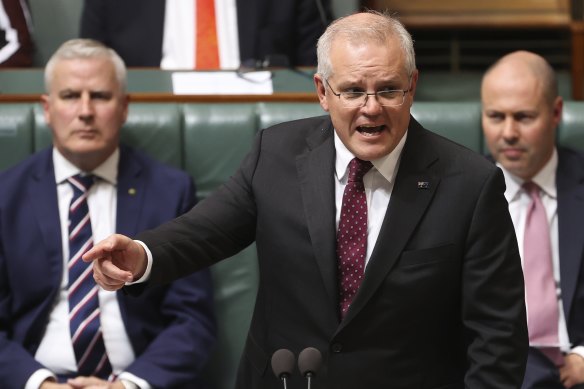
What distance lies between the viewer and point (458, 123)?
99.1 inches

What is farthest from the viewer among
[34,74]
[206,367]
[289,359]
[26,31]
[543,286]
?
[26,31]

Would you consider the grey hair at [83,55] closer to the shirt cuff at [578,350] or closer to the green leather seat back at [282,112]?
the green leather seat back at [282,112]

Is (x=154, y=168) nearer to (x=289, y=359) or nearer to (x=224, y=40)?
(x=224, y=40)

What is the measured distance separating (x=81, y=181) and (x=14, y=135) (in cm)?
26

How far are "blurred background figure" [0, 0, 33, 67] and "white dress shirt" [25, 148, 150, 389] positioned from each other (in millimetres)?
718

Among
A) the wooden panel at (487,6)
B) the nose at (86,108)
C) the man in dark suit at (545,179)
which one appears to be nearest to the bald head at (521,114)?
the man in dark suit at (545,179)

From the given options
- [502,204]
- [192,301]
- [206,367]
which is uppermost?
[502,204]

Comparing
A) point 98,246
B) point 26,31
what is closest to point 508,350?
point 98,246

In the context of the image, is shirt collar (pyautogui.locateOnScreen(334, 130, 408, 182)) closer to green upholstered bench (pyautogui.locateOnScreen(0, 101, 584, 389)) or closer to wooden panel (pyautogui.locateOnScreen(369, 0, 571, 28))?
green upholstered bench (pyautogui.locateOnScreen(0, 101, 584, 389))

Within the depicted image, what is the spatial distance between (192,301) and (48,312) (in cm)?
31

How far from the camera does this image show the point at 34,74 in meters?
2.81

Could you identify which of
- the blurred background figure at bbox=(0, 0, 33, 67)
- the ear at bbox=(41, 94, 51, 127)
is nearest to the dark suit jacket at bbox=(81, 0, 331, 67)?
the blurred background figure at bbox=(0, 0, 33, 67)

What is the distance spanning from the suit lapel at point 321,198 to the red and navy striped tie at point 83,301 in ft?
2.36

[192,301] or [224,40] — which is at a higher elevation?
[224,40]
